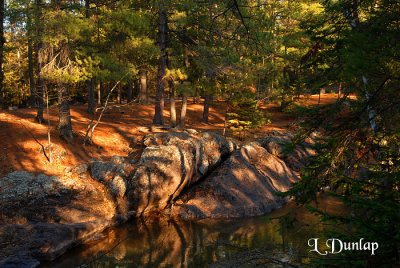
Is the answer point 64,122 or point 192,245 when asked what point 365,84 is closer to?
point 192,245

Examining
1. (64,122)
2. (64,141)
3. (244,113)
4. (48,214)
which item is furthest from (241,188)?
(64,122)

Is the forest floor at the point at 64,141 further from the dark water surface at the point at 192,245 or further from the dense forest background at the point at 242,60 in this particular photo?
the dark water surface at the point at 192,245

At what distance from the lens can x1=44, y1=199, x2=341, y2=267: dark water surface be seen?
11.0 meters

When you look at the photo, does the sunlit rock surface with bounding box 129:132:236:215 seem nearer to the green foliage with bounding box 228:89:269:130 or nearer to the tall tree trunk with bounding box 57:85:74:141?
the tall tree trunk with bounding box 57:85:74:141

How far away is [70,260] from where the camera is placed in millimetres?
11109

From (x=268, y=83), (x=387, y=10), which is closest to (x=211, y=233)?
(x=387, y=10)

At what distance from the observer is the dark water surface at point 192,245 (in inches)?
432

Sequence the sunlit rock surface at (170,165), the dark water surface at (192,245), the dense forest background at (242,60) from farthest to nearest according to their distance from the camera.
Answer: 1. the sunlit rock surface at (170,165)
2. the dark water surface at (192,245)
3. the dense forest background at (242,60)

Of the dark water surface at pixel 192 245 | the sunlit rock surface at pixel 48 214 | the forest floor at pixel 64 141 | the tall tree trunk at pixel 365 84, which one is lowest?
the dark water surface at pixel 192 245

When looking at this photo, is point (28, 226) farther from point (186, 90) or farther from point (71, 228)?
point (186, 90)

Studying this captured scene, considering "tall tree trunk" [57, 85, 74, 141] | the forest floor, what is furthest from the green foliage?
"tall tree trunk" [57, 85, 74, 141]

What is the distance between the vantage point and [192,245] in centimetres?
1259

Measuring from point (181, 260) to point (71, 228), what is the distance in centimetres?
393

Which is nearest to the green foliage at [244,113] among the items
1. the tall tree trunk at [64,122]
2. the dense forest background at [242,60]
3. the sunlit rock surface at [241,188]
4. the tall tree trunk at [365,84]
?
the dense forest background at [242,60]
